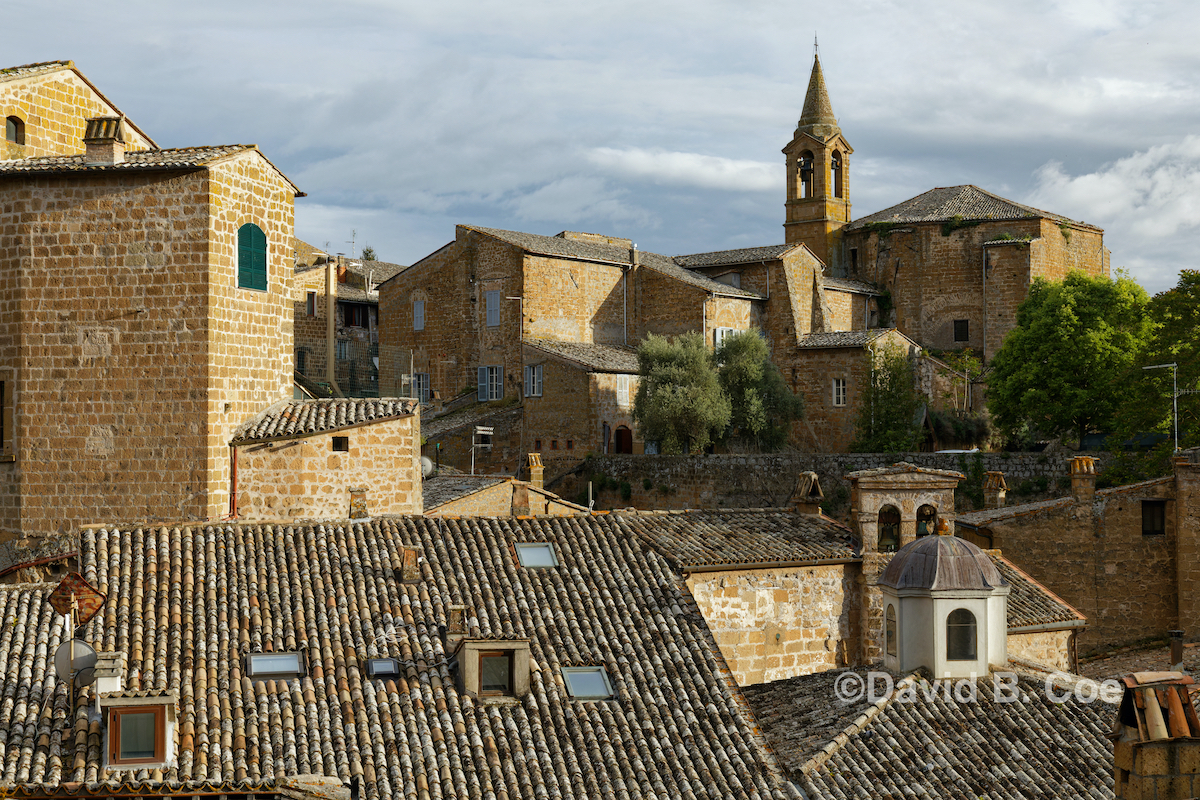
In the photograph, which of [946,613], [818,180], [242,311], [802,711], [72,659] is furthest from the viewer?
[818,180]

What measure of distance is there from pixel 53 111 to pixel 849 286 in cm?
3673

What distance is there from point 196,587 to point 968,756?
10.1m

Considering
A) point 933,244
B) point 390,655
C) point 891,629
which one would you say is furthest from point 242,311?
point 933,244

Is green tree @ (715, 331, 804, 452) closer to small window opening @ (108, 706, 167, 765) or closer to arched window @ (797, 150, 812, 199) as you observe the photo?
arched window @ (797, 150, 812, 199)

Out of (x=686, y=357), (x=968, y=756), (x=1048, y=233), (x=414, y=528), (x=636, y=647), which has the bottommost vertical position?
(x=968, y=756)

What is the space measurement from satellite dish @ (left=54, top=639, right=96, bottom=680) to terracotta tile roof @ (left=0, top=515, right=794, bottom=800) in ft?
0.67

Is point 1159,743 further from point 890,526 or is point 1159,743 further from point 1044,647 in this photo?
point 890,526

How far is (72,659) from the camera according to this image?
48.2ft

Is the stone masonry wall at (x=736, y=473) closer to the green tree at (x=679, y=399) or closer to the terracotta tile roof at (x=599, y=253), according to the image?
the green tree at (x=679, y=399)

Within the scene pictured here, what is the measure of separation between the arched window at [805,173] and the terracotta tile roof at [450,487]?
31570 millimetres

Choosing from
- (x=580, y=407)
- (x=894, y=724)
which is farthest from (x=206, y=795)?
(x=580, y=407)

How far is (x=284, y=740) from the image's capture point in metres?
14.5

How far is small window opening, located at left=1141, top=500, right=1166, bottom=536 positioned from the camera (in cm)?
3028

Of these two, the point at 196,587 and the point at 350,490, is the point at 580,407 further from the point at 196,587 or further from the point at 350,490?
the point at 196,587
